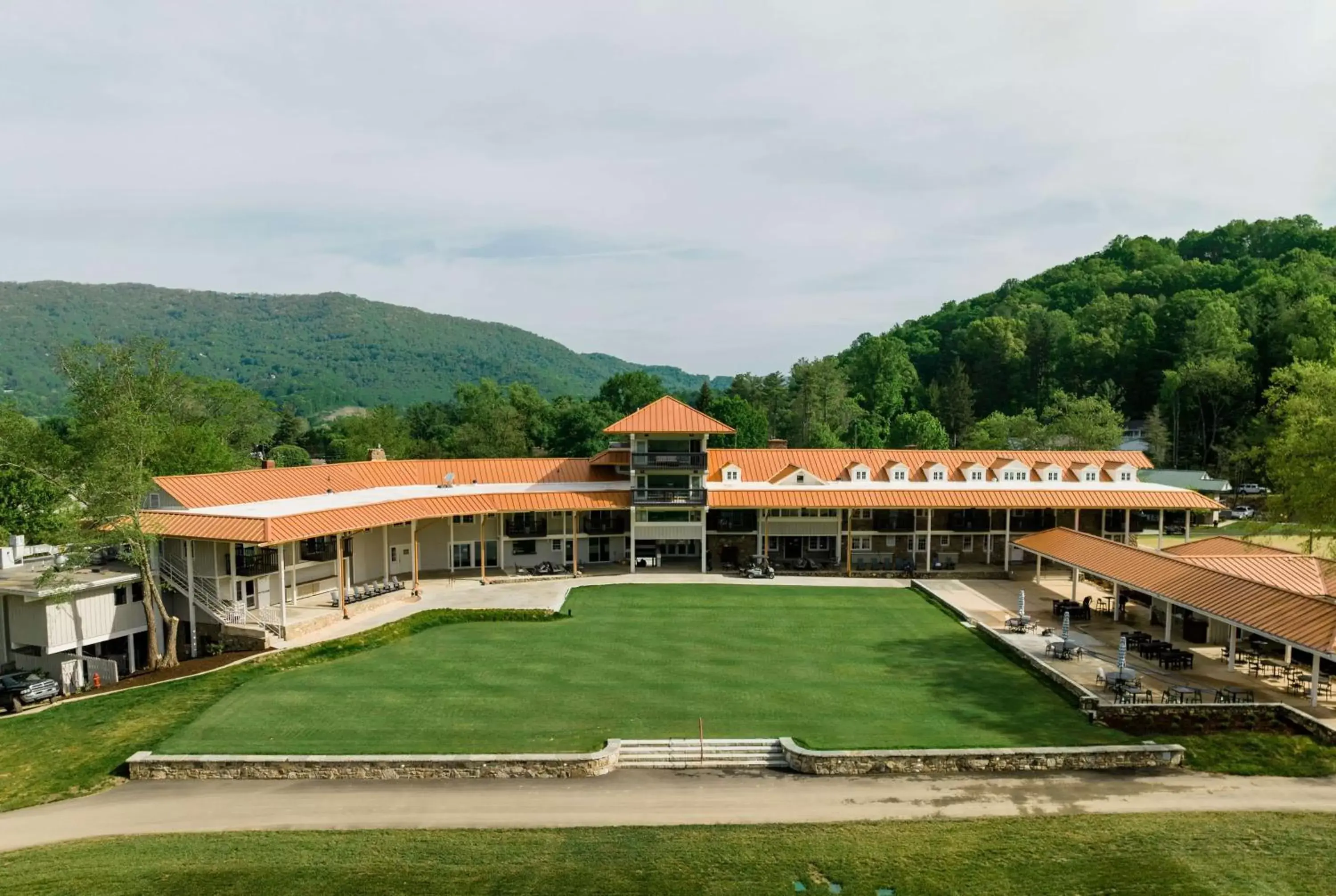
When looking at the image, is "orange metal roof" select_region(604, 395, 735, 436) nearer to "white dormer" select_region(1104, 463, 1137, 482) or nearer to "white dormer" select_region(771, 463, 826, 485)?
"white dormer" select_region(771, 463, 826, 485)

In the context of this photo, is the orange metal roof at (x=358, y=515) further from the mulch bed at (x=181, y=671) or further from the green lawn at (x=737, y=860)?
the green lawn at (x=737, y=860)

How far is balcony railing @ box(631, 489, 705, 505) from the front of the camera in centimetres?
3978

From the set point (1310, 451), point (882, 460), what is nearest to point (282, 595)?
point (882, 460)

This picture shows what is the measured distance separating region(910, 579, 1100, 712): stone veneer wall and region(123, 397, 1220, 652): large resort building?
28.3ft

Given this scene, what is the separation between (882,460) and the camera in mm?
44000

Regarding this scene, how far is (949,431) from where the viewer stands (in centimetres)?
8881

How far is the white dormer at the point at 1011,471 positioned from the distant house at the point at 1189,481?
18889 millimetres

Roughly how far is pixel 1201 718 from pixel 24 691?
35.2 m

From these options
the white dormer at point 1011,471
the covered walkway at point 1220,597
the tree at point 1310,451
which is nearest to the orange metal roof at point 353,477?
the white dormer at point 1011,471

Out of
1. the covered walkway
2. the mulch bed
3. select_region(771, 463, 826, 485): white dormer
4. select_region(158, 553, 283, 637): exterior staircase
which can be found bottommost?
the mulch bed

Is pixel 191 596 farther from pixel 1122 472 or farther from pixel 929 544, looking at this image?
pixel 1122 472

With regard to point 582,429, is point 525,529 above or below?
below

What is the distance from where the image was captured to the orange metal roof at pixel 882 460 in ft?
143

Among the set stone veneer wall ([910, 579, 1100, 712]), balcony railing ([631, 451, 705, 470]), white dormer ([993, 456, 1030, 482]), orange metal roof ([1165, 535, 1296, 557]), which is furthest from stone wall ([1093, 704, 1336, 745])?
white dormer ([993, 456, 1030, 482])
